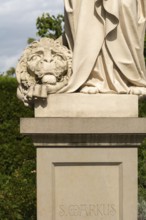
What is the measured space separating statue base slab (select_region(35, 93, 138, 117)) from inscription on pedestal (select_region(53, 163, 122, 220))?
55cm

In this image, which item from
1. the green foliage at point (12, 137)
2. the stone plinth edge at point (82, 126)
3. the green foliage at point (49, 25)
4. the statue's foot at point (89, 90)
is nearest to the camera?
the stone plinth edge at point (82, 126)

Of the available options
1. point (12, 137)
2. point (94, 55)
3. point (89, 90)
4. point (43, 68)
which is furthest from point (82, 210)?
point (12, 137)

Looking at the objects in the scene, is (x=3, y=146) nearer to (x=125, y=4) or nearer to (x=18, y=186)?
(x=18, y=186)

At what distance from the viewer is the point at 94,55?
246 inches

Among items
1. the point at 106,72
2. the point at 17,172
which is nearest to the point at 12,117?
the point at 17,172

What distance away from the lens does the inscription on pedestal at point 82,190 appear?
6.13m

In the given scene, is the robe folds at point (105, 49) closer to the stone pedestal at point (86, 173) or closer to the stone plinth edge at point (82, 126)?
the stone pedestal at point (86, 173)

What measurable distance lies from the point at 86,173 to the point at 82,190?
7.4 inches

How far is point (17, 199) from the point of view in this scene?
10156mm

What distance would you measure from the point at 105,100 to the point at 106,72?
365mm

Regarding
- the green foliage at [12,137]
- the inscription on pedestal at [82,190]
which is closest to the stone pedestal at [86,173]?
the inscription on pedestal at [82,190]

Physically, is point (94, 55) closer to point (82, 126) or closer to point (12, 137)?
point (82, 126)

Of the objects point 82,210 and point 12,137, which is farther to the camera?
point 12,137

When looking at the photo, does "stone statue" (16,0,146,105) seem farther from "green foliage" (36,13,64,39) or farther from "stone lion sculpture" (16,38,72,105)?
"green foliage" (36,13,64,39)
